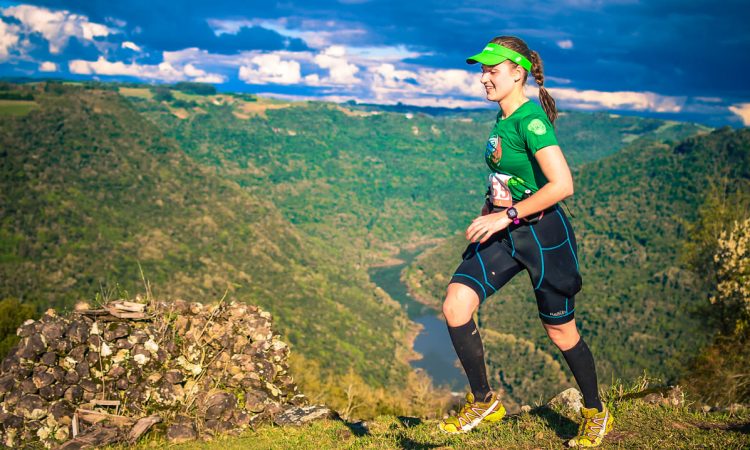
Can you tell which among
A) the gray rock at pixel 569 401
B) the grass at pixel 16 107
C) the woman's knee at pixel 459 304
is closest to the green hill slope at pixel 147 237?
the grass at pixel 16 107

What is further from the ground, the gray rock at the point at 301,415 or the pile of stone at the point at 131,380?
the pile of stone at the point at 131,380

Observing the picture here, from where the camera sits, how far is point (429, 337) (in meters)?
110

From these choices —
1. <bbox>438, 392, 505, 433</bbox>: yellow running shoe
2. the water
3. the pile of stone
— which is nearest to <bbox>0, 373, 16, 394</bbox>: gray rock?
the pile of stone

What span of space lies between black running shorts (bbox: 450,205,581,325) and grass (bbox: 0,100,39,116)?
100 m

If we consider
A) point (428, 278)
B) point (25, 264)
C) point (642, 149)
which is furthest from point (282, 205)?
point (25, 264)

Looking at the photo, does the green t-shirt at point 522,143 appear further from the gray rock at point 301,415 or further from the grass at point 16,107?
the grass at point 16,107

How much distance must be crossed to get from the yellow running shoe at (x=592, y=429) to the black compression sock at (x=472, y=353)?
2.36ft

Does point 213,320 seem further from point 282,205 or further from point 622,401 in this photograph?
point 282,205

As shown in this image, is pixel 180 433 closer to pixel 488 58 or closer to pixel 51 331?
pixel 51 331

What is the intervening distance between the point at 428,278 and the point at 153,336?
136m

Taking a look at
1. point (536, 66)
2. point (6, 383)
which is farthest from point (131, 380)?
point (536, 66)

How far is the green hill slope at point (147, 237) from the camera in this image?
61.4 metres

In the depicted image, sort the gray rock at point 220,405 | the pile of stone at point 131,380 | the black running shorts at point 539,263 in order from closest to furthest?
the black running shorts at point 539,263
the pile of stone at point 131,380
the gray rock at point 220,405

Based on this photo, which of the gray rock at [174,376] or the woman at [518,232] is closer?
the woman at [518,232]
